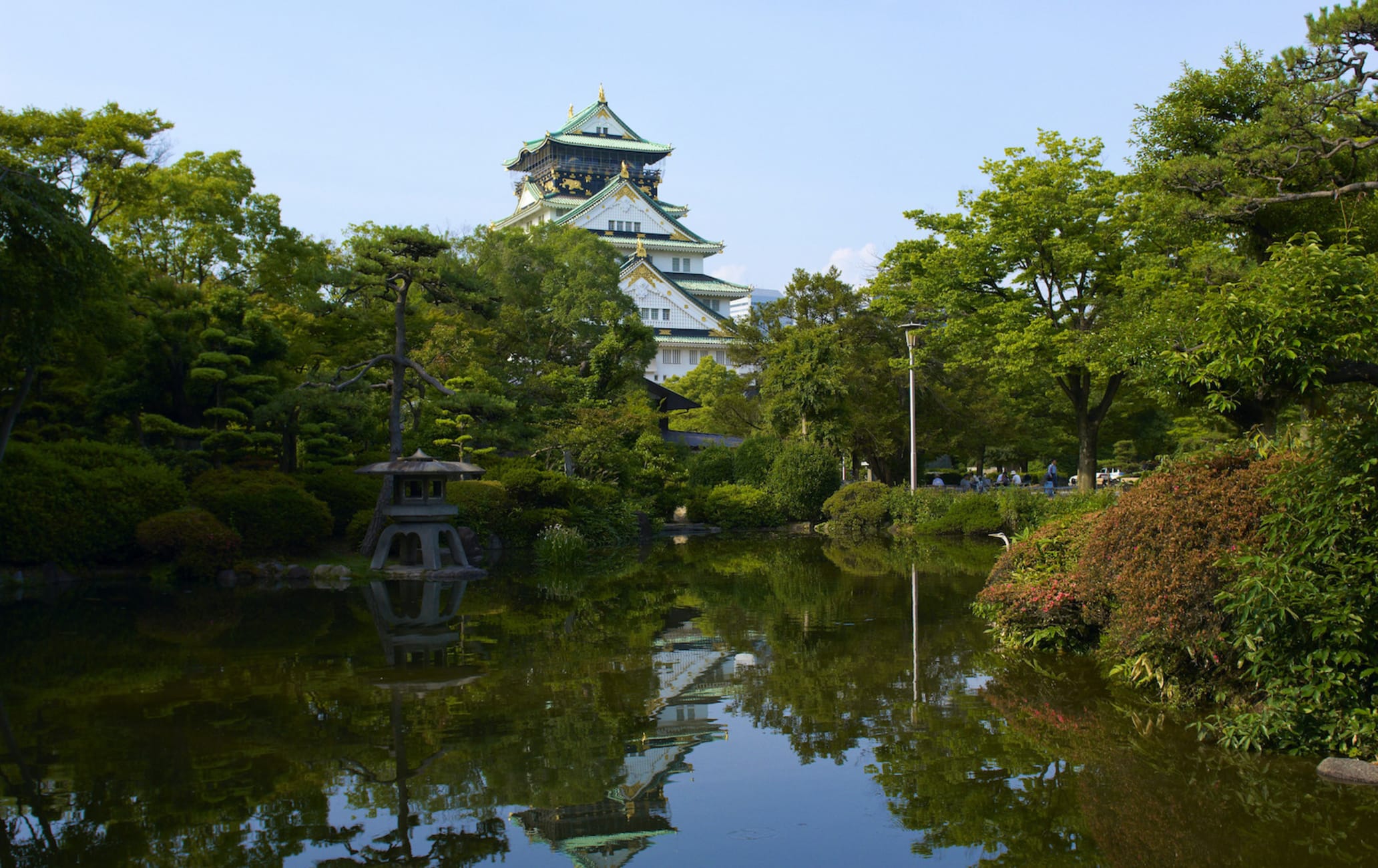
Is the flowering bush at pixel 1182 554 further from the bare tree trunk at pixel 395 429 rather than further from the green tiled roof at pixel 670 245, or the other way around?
the green tiled roof at pixel 670 245

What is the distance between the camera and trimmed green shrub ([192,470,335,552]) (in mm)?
17625

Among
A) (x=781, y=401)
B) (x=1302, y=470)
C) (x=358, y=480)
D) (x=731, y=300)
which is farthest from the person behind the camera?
(x=731, y=300)

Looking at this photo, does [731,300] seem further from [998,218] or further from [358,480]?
[358,480]

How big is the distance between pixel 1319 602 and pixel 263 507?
16054 mm

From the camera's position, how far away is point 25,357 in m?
15.3

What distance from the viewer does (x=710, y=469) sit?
32656 millimetres

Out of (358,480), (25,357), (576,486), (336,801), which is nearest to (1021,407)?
(576,486)

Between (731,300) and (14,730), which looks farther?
(731,300)

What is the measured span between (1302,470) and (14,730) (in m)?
9.38

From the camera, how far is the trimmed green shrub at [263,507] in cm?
1762

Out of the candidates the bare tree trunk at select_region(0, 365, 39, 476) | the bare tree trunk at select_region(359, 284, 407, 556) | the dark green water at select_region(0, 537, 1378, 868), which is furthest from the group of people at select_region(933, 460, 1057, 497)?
the bare tree trunk at select_region(0, 365, 39, 476)

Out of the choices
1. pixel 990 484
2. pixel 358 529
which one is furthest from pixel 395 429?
pixel 990 484

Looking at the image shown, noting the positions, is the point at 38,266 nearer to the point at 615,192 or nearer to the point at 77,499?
the point at 77,499

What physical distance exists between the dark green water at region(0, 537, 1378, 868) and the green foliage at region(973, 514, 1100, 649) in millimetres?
383
